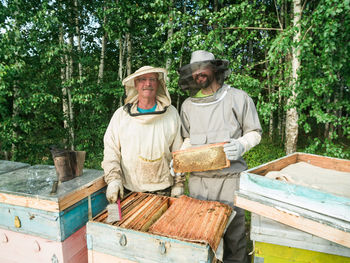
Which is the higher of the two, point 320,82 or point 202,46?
point 202,46

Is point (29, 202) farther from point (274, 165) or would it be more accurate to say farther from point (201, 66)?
point (274, 165)

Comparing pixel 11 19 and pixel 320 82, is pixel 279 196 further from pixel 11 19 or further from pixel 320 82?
pixel 11 19

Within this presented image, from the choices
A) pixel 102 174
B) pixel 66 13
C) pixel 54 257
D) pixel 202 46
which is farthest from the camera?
pixel 66 13

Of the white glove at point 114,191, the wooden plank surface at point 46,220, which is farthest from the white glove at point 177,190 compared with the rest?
the wooden plank surface at point 46,220

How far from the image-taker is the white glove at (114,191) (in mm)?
1625

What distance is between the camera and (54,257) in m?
1.46

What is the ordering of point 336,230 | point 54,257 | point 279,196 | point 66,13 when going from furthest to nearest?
point 66,13, point 54,257, point 279,196, point 336,230

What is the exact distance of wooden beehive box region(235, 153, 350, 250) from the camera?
3.67ft

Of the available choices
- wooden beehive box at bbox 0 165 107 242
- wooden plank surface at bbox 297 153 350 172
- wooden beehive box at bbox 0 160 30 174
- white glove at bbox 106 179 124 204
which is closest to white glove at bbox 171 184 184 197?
white glove at bbox 106 179 124 204

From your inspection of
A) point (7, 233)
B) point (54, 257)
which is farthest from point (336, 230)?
point (7, 233)

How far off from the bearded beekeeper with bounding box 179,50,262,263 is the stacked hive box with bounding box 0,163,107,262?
100cm

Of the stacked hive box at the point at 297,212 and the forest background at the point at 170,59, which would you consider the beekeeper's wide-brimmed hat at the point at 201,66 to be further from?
the forest background at the point at 170,59

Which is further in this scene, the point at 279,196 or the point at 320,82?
the point at 320,82

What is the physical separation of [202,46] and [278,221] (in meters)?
3.94
